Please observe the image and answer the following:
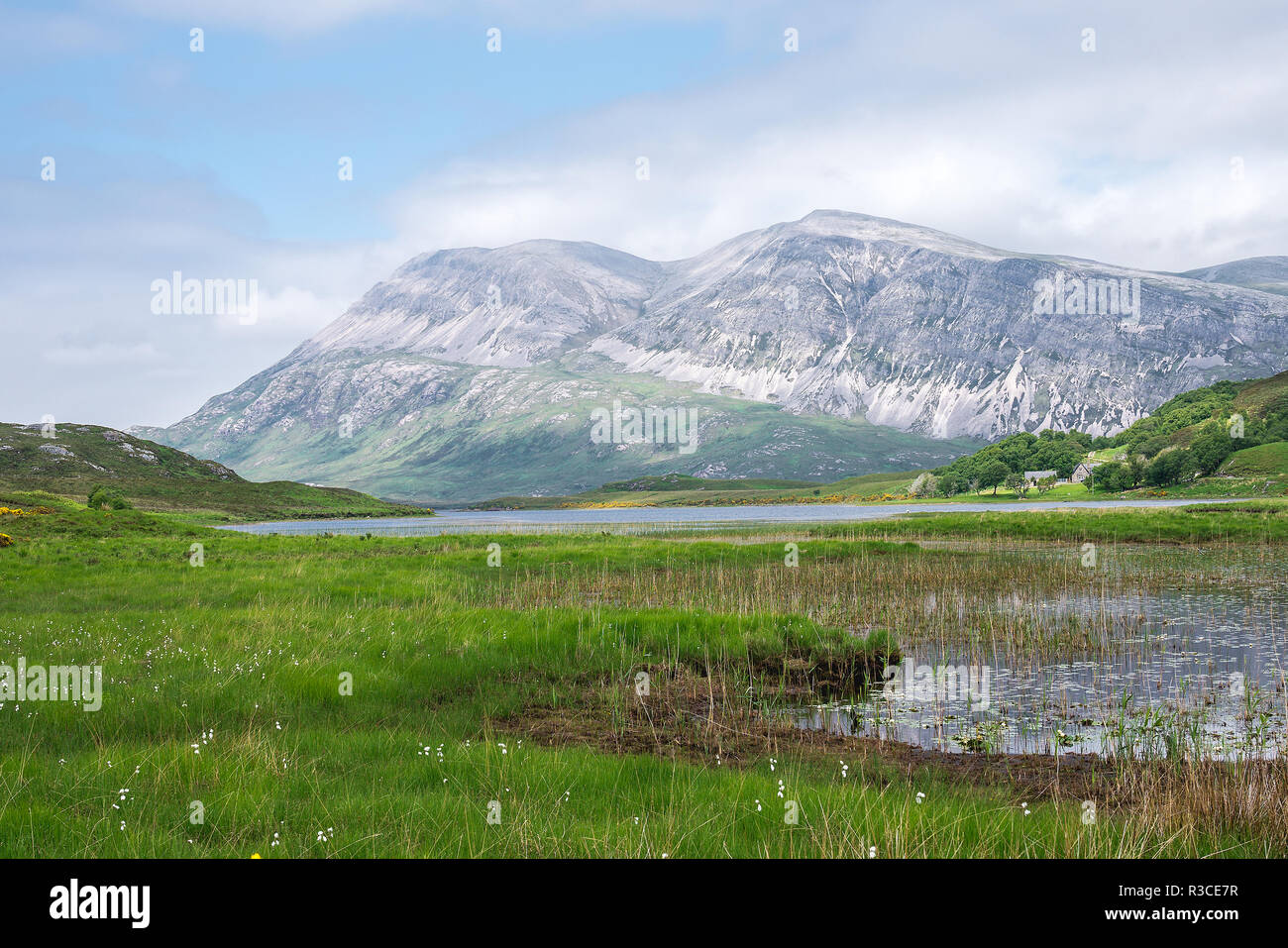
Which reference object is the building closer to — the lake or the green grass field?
the lake

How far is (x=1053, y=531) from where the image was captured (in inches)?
2459

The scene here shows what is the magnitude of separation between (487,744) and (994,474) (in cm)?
19837

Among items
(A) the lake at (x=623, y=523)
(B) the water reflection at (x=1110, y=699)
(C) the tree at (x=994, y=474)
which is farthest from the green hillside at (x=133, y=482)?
(C) the tree at (x=994, y=474)

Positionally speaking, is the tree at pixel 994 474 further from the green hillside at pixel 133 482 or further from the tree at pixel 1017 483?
the green hillside at pixel 133 482

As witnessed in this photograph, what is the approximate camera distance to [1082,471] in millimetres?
191500

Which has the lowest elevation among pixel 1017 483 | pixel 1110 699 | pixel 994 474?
pixel 1110 699

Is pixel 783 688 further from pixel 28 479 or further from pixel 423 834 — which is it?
pixel 28 479

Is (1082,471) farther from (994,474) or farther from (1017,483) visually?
(994,474)

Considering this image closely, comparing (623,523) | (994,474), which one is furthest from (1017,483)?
(623,523)

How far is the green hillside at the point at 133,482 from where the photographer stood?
150 metres

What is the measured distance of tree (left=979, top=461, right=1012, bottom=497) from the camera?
18750cm

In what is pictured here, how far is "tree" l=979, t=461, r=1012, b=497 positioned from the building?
52.5ft

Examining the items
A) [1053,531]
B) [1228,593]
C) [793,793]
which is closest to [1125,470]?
[1053,531]

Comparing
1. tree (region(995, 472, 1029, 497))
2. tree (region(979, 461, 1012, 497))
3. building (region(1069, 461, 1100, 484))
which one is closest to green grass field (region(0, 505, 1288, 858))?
tree (region(995, 472, 1029, 497))
